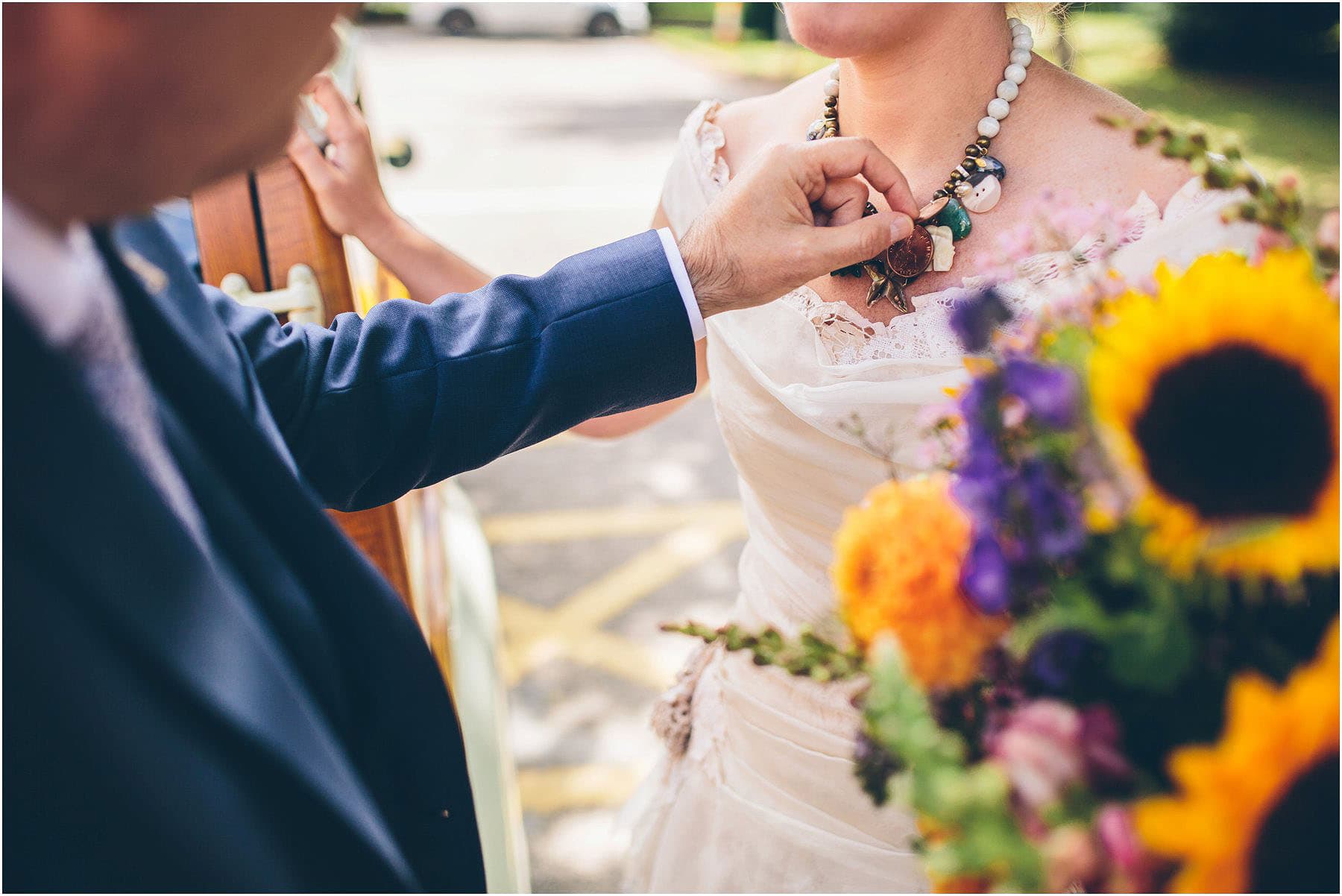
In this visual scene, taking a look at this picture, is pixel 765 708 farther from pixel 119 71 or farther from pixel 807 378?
pixel 119 71

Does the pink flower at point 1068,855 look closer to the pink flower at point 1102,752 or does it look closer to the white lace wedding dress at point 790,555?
the pink flower at point 1102,752

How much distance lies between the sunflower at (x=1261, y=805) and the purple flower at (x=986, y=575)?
0.11m

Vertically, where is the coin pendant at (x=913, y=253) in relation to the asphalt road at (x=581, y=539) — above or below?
above

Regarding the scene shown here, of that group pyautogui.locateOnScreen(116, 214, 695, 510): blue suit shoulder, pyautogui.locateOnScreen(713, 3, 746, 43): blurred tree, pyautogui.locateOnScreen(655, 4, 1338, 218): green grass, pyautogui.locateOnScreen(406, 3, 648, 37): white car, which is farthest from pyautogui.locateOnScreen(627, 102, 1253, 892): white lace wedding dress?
pyautogui.locateOnScreen(406, 3, 648, 37): white car

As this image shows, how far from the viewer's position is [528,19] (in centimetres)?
1577

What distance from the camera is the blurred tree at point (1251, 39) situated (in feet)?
32.9

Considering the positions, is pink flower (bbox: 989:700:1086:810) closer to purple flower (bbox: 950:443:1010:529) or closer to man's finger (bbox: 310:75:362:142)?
purple flower (bbox: 950:443:1010:529)

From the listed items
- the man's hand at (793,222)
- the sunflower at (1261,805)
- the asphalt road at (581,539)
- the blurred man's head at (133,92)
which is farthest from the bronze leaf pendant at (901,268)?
the asphalt road at (581,539)

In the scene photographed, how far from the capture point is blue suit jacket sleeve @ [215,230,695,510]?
131cm

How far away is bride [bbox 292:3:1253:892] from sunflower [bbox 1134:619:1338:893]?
0.80 m

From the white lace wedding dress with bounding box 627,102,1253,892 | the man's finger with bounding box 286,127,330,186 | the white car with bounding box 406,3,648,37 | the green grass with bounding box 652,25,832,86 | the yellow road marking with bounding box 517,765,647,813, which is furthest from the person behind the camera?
the white car with bounding box 406,3,648,37

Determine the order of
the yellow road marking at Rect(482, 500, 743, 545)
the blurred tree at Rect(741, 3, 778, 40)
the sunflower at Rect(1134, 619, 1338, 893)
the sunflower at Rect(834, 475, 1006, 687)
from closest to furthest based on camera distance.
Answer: the sunflower at Rect(1134, 619, 1338, 893) → the sunflower at Rect(834, 475, 1006, 687) → the yellow road marking at Rect(482, 500, 743, 545) → the blurred tree at Rect(741, 3, 778, 40)

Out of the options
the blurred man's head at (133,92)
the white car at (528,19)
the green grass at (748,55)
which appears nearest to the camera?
the blurred man's head at (133,92)

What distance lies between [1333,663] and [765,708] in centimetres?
119
